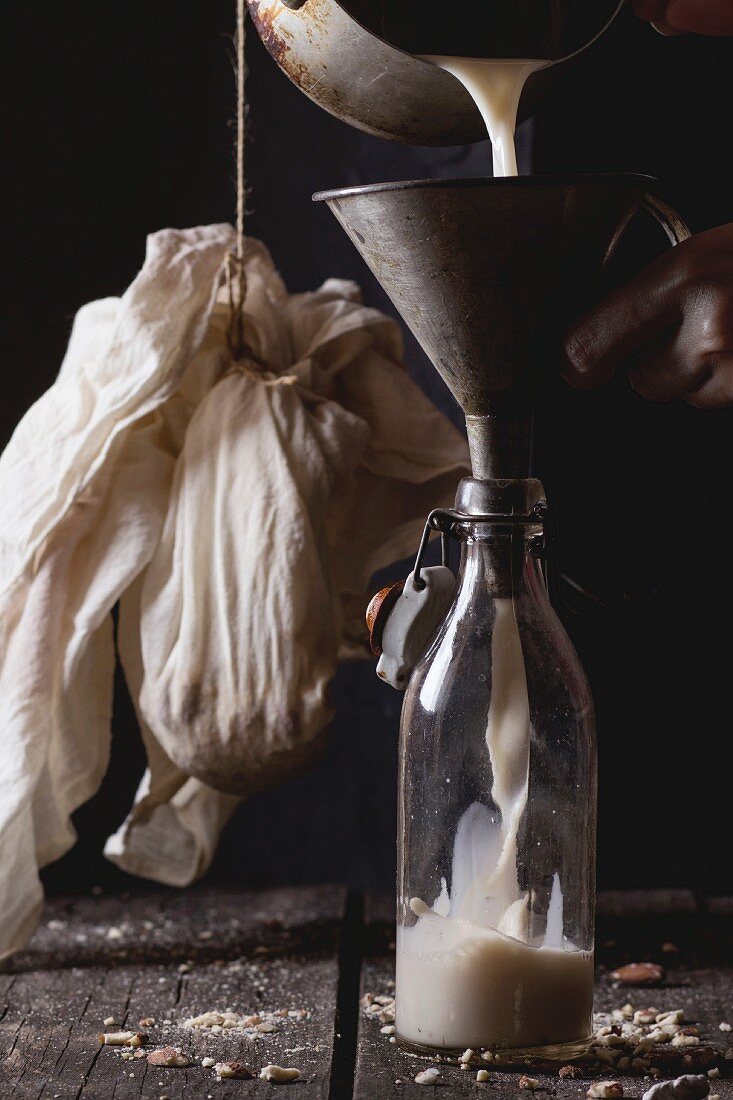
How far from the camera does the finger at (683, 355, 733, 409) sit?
85 centimetres

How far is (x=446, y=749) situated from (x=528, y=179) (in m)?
0.36

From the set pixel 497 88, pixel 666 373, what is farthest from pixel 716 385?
pixel 497 88

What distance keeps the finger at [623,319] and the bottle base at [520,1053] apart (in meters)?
0.43

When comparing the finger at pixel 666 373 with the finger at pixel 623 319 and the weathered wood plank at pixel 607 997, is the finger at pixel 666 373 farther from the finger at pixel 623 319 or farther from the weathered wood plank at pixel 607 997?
the weathered wood plank at pixel 607 997

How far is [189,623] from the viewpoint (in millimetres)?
983

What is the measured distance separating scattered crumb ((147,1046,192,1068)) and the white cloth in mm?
180

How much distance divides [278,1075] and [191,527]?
391 millimetres

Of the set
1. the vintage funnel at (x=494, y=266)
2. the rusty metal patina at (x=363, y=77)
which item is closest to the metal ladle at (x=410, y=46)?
the rusty metal patina at (x=363, y=77)

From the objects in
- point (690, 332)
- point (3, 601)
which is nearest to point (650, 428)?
point (690, 332)

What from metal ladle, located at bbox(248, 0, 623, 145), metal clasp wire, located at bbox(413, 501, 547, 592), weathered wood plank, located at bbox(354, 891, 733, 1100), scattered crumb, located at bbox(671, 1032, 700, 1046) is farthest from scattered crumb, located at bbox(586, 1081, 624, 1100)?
metal ladle, located at bbox(248, 0, 623, 145)

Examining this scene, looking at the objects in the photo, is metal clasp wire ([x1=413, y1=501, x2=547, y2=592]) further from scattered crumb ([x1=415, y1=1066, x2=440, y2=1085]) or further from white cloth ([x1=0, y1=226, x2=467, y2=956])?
scattered crumb ([x1=415, y1=1066, x2=440, y2=1085])

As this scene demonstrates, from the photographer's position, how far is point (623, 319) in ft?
2.78

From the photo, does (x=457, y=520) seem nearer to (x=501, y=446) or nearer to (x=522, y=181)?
(x=501, y=446)

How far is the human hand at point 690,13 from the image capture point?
976mm
